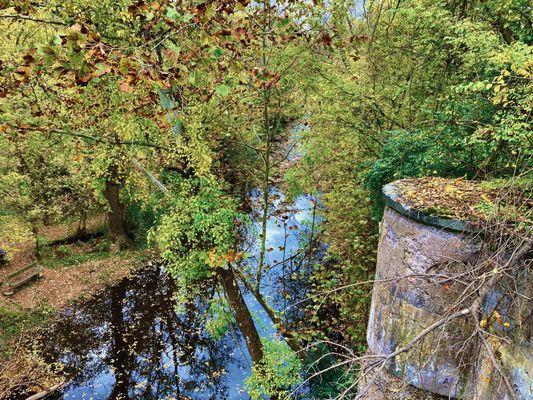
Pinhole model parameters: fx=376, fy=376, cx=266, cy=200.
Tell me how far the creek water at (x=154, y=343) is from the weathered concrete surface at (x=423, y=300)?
16.2 feet

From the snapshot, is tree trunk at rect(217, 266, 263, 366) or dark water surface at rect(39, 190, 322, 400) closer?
tree trunk at rect(217, 266, 263, 366)

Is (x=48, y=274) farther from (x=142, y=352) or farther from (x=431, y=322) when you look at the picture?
(x=431, y=322)

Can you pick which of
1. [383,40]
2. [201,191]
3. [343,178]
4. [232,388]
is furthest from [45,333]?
[383,40]

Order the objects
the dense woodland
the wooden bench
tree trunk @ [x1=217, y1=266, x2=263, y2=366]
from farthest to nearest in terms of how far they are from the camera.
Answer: the wooden bench → tree trunk @ [x1=217, y1=266, x2=263, y2=366] → the dense woodland

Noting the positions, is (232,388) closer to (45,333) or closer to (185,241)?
(185,241)

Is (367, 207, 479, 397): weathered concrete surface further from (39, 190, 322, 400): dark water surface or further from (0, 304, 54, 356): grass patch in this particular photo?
(0, 304, 54, 356): grass patch

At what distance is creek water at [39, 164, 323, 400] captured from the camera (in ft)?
34.5

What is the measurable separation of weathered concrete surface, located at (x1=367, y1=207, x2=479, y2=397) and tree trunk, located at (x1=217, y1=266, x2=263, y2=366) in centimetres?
422

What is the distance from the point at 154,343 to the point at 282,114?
8178mm

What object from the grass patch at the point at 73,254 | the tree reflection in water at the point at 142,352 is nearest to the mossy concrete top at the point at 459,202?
the tree reflection in water at the point at 142,352

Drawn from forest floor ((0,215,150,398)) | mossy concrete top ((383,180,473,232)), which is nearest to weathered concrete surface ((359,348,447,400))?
mossy concrete top ((383,180,473,232))

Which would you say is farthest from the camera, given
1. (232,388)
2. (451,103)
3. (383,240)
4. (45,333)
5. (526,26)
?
(45,333)

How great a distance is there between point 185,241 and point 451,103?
627 centimetres

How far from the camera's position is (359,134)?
31.8 feet
